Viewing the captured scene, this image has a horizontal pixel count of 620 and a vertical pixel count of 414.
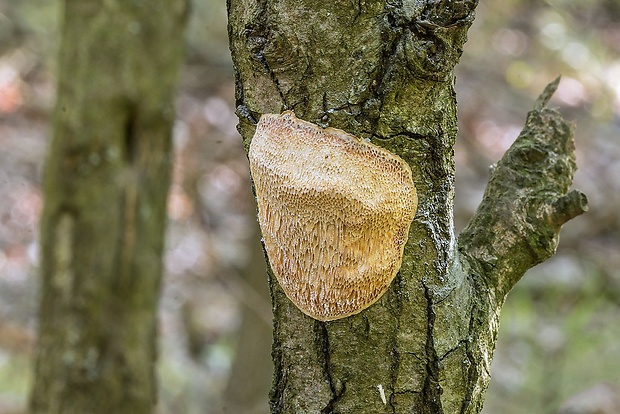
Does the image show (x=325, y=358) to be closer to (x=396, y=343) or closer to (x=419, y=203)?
(x=396, y=343)

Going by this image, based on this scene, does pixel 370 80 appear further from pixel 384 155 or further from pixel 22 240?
pixel 22 240

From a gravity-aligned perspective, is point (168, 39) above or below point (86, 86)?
above

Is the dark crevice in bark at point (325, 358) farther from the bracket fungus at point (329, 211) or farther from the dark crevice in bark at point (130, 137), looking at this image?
the dark crevice in bark at point (130, 137)

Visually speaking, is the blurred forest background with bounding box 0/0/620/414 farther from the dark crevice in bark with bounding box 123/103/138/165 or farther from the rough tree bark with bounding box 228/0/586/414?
the rough tree bark with bounding box 228/0/586/414

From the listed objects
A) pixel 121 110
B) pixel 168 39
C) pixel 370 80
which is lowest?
pixel 370 80

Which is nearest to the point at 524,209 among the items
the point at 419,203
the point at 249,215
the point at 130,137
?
the point at 419,203

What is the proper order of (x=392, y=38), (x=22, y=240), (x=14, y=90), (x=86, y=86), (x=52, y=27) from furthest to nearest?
(x=14, y=90) < (x=22, y=240) < (x=52, y=27) < (x=86, y=86) < (x=392, y=38)

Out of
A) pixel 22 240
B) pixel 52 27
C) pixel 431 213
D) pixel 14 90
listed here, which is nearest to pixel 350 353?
pixel 431 213
